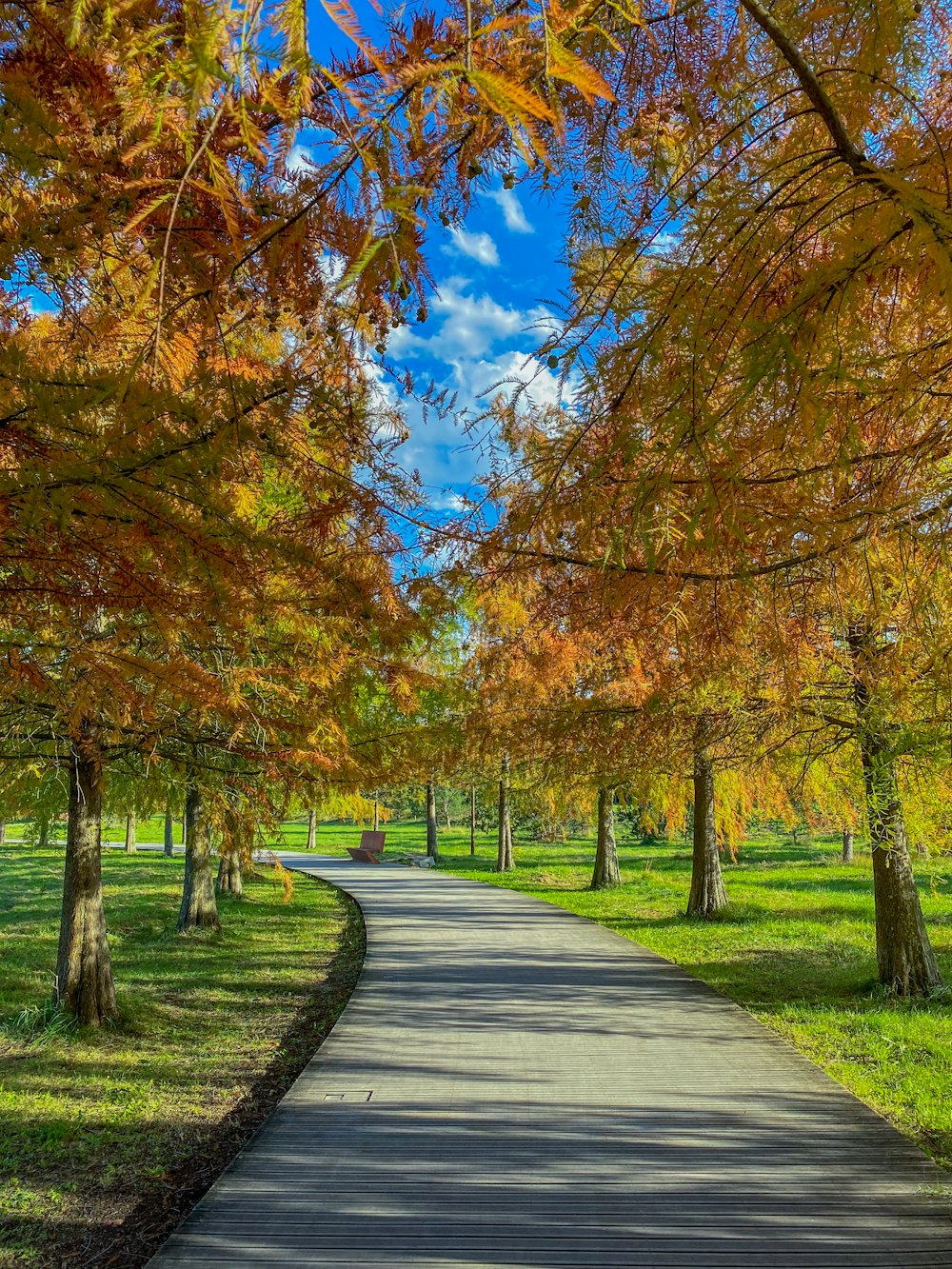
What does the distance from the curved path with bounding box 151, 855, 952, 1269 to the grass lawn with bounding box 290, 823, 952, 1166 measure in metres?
0.56

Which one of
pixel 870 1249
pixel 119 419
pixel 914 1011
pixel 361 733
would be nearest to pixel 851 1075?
pixel 914 1011

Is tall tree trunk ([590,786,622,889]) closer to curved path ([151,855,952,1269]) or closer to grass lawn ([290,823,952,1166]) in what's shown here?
grass lawn ([290,823,952,1166])

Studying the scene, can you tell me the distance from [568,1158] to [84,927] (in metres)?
5.61

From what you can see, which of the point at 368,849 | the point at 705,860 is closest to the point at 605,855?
the point at 705,860

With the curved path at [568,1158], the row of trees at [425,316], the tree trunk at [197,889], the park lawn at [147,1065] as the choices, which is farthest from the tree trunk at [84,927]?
the tree trunk at [197,889]

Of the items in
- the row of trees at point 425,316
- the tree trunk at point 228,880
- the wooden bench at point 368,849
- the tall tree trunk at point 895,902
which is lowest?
the wooden bench at point 368,849

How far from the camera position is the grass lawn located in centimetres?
Answer: 633

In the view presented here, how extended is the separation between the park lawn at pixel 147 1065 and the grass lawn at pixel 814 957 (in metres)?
4.61

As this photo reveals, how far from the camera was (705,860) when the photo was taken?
14898 millimetres

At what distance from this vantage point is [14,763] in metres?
7.41

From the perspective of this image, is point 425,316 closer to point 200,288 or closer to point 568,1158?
point 200,288

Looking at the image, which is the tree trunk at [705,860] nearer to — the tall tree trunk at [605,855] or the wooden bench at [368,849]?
the tall tree trunk at [605,855]

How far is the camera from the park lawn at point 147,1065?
473 centimetres

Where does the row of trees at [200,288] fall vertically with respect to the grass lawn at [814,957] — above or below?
above
